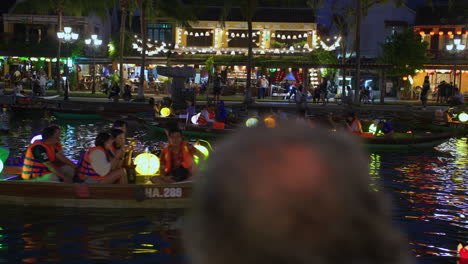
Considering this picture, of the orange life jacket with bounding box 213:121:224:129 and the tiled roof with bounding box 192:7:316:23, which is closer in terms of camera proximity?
the orange life jacket with bounding box 213:121:224:129

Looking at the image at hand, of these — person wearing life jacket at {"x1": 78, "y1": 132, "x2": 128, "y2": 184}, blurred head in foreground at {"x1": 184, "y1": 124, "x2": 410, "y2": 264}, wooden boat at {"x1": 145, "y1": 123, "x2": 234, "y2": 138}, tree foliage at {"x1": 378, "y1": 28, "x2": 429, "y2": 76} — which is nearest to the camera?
blurred head in foreground at {"x1": 184, "y1": 124, "x2": 410, "y2": 264}

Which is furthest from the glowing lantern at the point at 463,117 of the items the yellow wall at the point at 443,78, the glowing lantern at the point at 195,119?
the yellow wall at the point at 443,78

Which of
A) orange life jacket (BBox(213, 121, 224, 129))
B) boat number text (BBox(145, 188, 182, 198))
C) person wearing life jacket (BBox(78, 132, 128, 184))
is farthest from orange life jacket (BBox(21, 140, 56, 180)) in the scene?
orange life jacket (BBox(213, 121, 224, 129))

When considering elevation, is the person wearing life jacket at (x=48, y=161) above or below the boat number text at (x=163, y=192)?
above

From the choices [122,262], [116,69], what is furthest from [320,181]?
[116,69]

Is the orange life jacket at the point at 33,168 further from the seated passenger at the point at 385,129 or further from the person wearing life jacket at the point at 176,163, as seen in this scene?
the seated passenger at the point at 385,129

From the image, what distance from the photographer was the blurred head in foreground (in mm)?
1203

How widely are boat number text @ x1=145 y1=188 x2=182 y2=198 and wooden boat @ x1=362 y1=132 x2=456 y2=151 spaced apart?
33.4 feet

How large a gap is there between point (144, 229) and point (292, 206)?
9.22 metres

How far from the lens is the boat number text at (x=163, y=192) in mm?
10984

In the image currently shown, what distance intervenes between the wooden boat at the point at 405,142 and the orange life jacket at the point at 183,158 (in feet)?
32.5

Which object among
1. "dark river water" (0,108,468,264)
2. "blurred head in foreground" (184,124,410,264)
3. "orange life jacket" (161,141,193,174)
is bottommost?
"dark river water" (0,108,468,264)

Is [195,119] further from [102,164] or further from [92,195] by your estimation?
[102,164]

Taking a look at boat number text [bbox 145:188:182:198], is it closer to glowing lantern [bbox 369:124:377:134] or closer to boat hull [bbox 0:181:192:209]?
boat hull [bbox 0:181:192:209]
